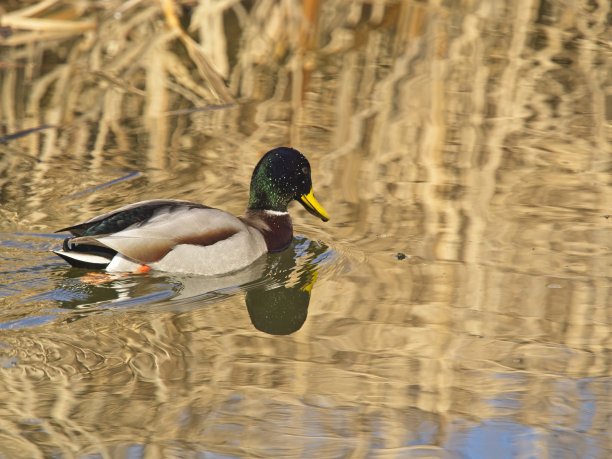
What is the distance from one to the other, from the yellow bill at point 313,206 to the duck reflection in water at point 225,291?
308 millimetres

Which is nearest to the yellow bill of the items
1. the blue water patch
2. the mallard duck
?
the mallard duck

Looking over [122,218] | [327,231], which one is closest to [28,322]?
[122,218]

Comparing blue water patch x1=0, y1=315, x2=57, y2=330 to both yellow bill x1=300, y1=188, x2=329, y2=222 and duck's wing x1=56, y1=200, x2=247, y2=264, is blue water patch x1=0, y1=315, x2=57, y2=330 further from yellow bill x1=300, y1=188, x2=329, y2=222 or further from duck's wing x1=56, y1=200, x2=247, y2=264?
yellow bill x1=300, y1=188, x2=329, y2=222

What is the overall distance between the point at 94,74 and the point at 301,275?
4.75 meters

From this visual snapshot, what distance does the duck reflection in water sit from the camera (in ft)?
19.9

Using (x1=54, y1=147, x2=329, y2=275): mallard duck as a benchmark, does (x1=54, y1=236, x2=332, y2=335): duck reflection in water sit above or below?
below

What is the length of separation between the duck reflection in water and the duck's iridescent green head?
46 cm

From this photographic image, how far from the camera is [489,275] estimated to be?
638 cm

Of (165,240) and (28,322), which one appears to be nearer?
(28,322)

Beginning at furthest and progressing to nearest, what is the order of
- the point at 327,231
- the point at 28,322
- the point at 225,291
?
1. the point at 327,231
2. the point at 225,291
3. the point at 28,322

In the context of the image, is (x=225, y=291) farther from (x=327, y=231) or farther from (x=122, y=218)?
(x=327, y=231)

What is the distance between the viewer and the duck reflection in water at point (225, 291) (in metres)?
6.06

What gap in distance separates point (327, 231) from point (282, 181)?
0.49 meters

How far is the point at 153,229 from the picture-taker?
21.4 ft
